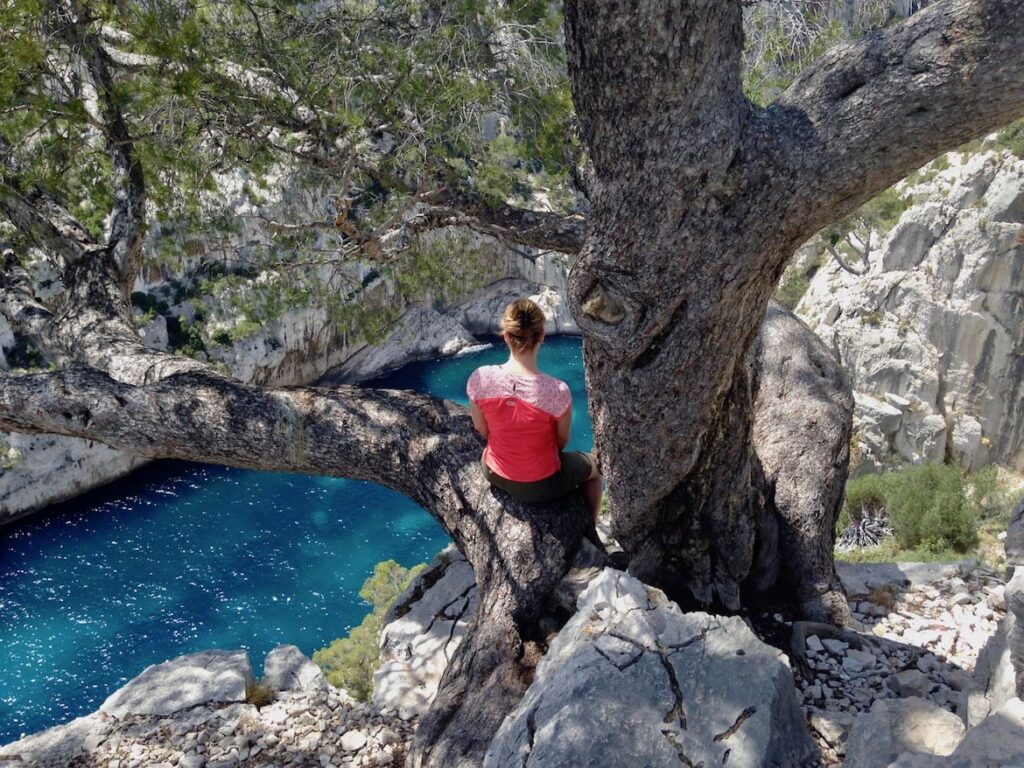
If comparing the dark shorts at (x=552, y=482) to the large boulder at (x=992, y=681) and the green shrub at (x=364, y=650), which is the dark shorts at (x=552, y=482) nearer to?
the large boulder at (x=992, y=681)

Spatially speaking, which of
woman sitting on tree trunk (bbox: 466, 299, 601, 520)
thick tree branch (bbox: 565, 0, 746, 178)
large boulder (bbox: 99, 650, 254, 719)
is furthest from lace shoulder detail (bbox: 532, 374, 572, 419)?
large boulder (bbox: 99, 650, 254, 719)

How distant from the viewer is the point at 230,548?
16.2m

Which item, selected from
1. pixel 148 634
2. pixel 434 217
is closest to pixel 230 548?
pixel 148 634

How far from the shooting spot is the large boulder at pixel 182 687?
358cm

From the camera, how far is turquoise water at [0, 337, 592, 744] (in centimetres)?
1266

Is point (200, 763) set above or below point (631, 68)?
below

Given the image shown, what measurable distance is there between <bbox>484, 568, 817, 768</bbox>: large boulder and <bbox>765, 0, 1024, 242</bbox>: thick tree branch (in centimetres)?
145

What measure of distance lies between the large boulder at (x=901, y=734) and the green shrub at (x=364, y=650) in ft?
9.94

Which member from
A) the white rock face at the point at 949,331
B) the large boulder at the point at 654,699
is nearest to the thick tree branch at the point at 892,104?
the large boulder at the point at 654,699

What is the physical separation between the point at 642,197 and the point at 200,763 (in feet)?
9.94

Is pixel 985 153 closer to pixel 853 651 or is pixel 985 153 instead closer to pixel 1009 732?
pixel 853 651

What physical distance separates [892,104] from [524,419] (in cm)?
177

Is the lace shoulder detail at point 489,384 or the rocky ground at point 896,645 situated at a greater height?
the lace shoulder detail at point 489,384

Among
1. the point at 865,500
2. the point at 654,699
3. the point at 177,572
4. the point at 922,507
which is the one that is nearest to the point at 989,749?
the point at 654,699
